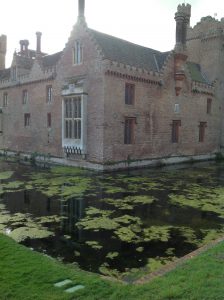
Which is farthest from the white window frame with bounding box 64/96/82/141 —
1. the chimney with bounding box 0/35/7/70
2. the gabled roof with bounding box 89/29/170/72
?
the chimney with bounding box 0/35/7/70

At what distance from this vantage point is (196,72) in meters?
34.2

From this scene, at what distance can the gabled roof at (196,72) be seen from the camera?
33.1m

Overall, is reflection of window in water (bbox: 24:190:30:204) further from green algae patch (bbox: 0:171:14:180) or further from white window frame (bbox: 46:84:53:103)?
white window frame (bbox: 46:84:53:103)

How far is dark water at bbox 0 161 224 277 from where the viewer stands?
8.20 metres

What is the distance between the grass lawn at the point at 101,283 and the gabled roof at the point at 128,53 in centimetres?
1908

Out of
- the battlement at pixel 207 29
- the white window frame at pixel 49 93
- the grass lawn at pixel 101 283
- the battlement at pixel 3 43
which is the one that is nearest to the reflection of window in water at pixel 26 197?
the grass lawn at pixel 101 283

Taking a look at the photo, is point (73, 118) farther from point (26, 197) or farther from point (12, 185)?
point (26, 197)

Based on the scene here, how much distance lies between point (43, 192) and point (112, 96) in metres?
10.7

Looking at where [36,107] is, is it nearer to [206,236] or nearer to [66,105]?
[66,105]

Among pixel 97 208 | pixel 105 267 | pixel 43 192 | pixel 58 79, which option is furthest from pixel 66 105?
pixel 105 267

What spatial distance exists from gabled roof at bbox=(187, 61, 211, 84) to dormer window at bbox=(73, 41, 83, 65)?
42.2ft

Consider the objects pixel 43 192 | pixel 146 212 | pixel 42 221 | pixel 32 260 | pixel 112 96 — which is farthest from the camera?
pixel 112 96

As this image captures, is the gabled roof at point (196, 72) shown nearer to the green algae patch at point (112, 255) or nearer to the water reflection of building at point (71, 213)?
the water reflection of building at point (71, 213)

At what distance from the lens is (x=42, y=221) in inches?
437
